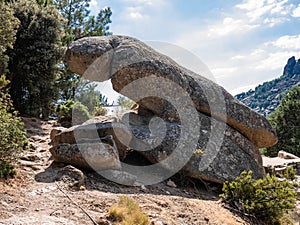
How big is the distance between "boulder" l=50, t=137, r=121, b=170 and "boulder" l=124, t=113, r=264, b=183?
1291 millimetres

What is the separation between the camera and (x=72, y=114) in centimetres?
1466

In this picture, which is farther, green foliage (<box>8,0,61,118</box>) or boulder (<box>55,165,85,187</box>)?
green foliage (<box>8,0,61,118</box>)

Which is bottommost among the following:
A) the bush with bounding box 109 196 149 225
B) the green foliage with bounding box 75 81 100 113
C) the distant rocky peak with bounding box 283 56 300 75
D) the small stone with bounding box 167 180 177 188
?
the small stone with bounding box 167 180 177 188

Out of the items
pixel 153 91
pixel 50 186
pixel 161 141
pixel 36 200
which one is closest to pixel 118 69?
pixel 153 91

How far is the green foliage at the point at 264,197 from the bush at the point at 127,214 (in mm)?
2836

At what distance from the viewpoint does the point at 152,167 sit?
8.14 metres

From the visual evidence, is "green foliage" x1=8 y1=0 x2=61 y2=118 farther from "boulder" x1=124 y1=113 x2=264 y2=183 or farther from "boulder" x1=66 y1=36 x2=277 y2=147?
"boulder" x1=124 y1=113 x2=264 y2=183

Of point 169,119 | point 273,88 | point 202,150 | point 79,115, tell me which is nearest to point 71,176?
point 169,119

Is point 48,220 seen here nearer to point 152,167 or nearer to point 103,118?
point 152,167

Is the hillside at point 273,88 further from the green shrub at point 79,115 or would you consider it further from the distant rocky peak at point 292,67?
the green shrub at point 79,115

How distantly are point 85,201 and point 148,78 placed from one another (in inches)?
171

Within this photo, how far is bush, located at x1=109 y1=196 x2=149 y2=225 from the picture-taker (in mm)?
4719

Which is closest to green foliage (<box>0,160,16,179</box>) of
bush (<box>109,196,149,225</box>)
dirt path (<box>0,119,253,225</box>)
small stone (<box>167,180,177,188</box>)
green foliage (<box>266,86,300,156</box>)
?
dirt path (<box>0,119,253,225</box>)

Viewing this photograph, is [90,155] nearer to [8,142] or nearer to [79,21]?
[8,142]
